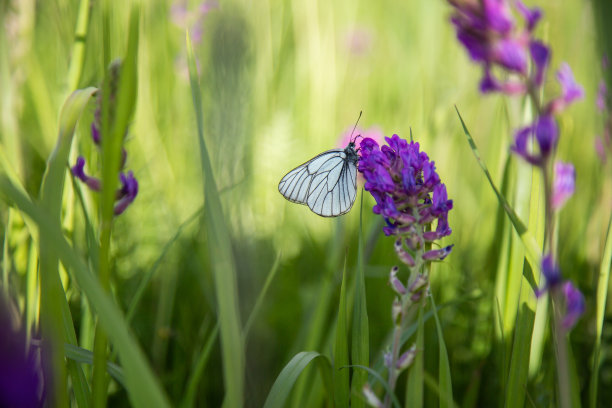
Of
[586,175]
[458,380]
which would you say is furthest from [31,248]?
[586,175]

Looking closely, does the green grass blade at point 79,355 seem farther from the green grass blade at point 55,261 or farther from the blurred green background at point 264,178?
the blurred green background at point 264,178

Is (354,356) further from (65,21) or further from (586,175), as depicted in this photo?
(586,175)

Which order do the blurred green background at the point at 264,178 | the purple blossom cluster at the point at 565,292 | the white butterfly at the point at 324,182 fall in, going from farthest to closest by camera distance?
the white butterfly at the point at 324,182
the blurred green background at the point at 264,178
the purple blossom cluster at the point at 565,292

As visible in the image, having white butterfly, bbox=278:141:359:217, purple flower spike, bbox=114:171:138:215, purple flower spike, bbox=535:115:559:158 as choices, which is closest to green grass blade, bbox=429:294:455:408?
purple flower spike, bbox=535:115:559:158

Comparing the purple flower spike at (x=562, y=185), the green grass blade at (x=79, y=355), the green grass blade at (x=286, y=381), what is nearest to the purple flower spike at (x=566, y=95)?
the purple flower spike at (x=562, y=185)

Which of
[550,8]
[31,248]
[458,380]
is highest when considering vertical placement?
[550,8]

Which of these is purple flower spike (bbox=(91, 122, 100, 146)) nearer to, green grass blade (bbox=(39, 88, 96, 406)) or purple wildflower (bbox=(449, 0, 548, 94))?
green grass blade (bbox=(39, 88, 96, 406))

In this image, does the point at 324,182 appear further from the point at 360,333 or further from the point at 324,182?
the point at 360,333
